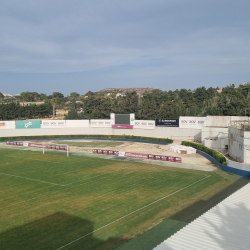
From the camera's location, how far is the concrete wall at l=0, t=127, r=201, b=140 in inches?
2335

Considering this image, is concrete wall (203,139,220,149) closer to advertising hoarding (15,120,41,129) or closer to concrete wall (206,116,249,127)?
concrete wall (206,116,249,127)

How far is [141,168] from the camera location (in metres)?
35.3

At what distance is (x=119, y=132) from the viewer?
68.4m

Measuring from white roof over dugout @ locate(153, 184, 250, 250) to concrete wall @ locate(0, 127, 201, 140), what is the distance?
43.6 metres

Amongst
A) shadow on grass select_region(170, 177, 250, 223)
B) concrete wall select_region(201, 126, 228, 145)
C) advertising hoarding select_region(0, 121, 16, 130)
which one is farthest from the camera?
advertising hoarding select_region(0, 121, 16, 130)

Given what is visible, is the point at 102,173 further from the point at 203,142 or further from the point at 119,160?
the point at 203,142

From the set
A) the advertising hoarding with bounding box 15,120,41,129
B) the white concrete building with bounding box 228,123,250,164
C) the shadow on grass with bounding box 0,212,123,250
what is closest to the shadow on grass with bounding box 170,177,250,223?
Answer: the shadow on grass with bounding box 0,212,123,250

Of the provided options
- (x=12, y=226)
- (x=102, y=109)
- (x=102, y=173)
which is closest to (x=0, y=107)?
(x=102, y=109)

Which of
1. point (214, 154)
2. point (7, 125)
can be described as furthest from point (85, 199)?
point (7, 125)

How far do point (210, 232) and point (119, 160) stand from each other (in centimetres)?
2872

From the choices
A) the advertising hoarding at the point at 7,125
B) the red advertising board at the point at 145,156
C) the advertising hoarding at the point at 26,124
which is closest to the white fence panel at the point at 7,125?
the advertising hoarding at the point at 7,125

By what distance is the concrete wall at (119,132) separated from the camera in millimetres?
59312

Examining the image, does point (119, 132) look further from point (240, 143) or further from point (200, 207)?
point (200, 207)

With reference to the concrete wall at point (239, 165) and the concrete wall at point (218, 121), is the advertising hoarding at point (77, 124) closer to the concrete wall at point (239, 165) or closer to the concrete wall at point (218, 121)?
the concrete wall at point (218, 121)
